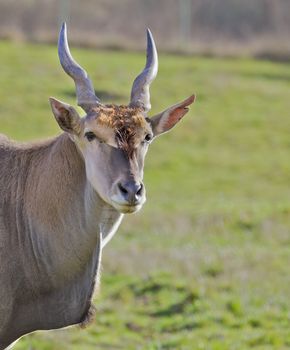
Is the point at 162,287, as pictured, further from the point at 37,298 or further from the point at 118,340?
the point at 37,298

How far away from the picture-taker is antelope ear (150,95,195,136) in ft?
30.1

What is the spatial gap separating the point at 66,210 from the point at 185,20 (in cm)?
3410

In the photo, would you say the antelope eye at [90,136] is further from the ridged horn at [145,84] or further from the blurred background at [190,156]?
the blurred background at [190,156]

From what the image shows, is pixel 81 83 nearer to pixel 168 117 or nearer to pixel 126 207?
pixel 168 117

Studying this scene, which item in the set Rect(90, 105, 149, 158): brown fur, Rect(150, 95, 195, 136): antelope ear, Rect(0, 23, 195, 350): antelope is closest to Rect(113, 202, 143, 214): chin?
Rect(0, 23, 195, 350): antelope

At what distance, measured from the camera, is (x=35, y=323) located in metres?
9.03

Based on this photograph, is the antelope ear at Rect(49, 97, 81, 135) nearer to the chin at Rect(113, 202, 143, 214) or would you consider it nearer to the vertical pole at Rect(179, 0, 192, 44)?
the chin at Rect(113, 202, 143, 214)

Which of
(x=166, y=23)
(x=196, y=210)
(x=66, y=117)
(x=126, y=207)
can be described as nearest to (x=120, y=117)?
(x=66, y=117)

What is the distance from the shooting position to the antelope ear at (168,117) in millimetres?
9188

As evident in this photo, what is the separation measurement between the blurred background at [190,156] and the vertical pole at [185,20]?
0.20 ft

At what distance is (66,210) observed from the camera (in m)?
9.17

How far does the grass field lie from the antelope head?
352cm

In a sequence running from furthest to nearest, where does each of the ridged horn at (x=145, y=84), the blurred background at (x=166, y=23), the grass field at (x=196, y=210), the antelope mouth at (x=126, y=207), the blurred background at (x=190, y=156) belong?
1. the blurred background at (x=166, y=23)
2. the blurred background at (x=190, y=156)
3. the grass field at (x=196, y=210)
4. the ridged horn at (x=145, y=84)
5. the antelope mouth at (x=126, y=207)

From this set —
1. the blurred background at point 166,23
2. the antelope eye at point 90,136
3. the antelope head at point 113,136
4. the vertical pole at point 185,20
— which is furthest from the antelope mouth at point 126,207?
the vertical pole at point 185,20
